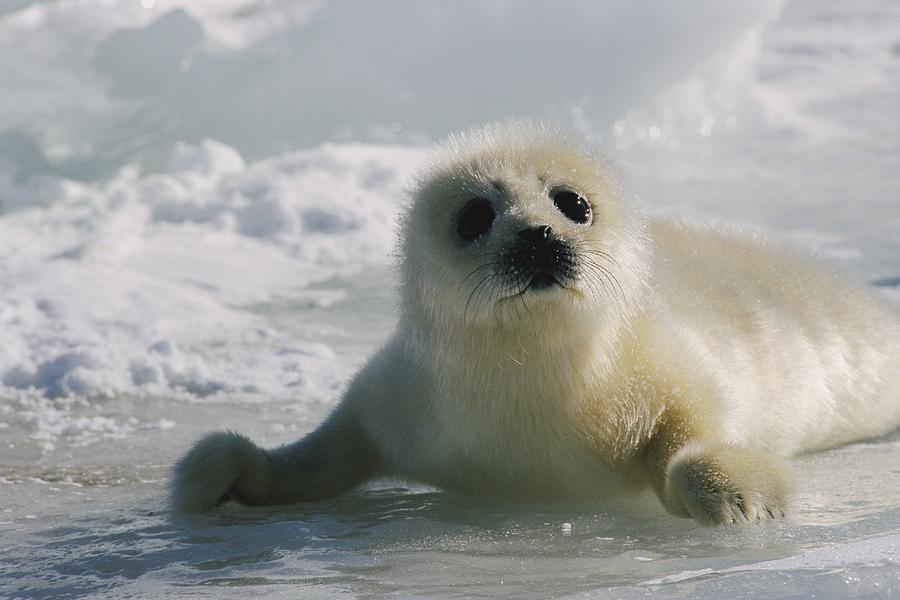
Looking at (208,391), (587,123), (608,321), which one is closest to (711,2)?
(587,123)

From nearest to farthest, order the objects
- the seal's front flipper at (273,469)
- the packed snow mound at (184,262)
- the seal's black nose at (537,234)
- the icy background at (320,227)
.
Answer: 1. the icy background at (320,227)
2. the seal's black nose at (537,234)
3. the seal's front flipper at (273,469)
4. the packed snow mound at (184,262)

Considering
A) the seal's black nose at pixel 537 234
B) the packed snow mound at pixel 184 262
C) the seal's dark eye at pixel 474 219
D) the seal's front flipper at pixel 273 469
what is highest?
the packed snow mound at pixel 184 262

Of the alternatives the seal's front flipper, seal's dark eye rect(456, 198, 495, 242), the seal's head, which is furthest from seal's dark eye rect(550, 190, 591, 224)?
the seal's front flipper

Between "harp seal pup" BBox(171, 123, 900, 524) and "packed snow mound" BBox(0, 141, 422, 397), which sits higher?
"packed snow mound" BBox(0, 141, 422, 397)

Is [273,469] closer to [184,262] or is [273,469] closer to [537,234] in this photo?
[537,234]

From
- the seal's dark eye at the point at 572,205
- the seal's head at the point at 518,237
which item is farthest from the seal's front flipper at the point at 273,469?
the seal's dark eye at the point at 572,205

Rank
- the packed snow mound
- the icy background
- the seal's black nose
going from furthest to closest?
the packed snow mound, the seal's black nose, the icy background

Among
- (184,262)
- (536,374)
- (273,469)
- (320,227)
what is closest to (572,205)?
(536,374)

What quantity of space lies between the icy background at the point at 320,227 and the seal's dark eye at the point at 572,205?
62 cm

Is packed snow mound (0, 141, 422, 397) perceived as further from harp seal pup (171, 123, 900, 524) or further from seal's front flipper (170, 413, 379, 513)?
harp seal pup (171, 123, 900, 524)

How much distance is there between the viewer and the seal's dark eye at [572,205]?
8.95 feet

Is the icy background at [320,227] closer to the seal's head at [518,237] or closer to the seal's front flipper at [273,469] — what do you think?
the seal's front flipper at [273,469]

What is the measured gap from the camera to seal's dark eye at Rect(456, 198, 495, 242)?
2689mm

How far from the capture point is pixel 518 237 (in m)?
2.53
